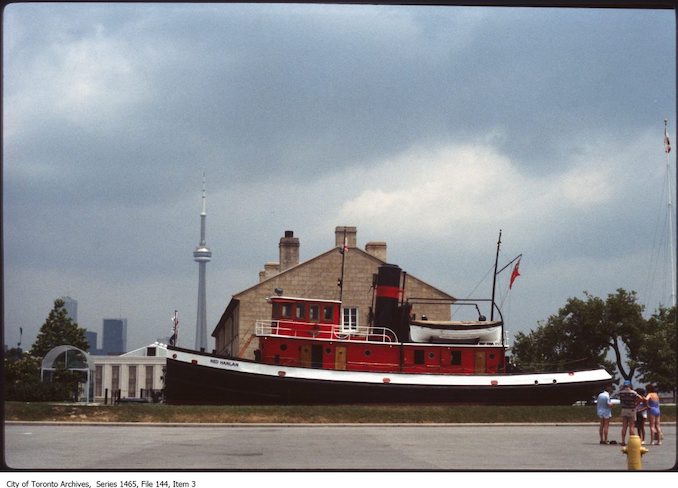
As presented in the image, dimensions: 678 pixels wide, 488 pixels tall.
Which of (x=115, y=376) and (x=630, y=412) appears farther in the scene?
(x=115, y=376)

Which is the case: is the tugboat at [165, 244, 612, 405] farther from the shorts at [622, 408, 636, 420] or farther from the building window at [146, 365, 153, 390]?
the building window at [146, 365, 153, 390]

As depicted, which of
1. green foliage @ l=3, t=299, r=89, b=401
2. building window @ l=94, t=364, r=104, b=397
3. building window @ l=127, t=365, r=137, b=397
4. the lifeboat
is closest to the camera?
green foliage @ l=3, t=299, r=89, b=401

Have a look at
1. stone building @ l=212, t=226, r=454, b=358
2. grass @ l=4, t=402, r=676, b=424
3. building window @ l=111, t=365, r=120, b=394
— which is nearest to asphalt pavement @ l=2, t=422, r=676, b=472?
grass @ l=4, t=402, r=676, b=424

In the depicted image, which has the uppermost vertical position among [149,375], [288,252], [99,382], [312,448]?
[288,252]

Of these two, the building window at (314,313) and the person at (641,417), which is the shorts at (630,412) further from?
the building window at (314,313)

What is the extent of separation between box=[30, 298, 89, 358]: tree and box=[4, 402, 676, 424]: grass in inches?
685

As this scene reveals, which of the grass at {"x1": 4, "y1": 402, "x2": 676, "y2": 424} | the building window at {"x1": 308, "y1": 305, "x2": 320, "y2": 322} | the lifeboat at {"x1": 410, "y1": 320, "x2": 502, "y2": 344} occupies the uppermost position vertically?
the building window at {"x1": 308, "y1": 305, "x2": 320, "y2": 322}

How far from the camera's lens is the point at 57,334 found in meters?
45.2

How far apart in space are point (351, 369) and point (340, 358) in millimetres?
593

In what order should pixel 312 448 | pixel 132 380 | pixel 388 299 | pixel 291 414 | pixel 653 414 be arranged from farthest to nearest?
pixel 132 380
pixel 388 299
pixel 291 414
pixel 653 414
pixel 312 448

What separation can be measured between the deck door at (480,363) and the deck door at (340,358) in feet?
17.6

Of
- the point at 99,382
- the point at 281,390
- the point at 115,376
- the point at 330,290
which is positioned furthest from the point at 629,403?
the point at 115,376

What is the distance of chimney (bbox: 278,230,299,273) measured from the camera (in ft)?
174

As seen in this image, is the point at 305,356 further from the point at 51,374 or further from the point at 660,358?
the point at 660,358
